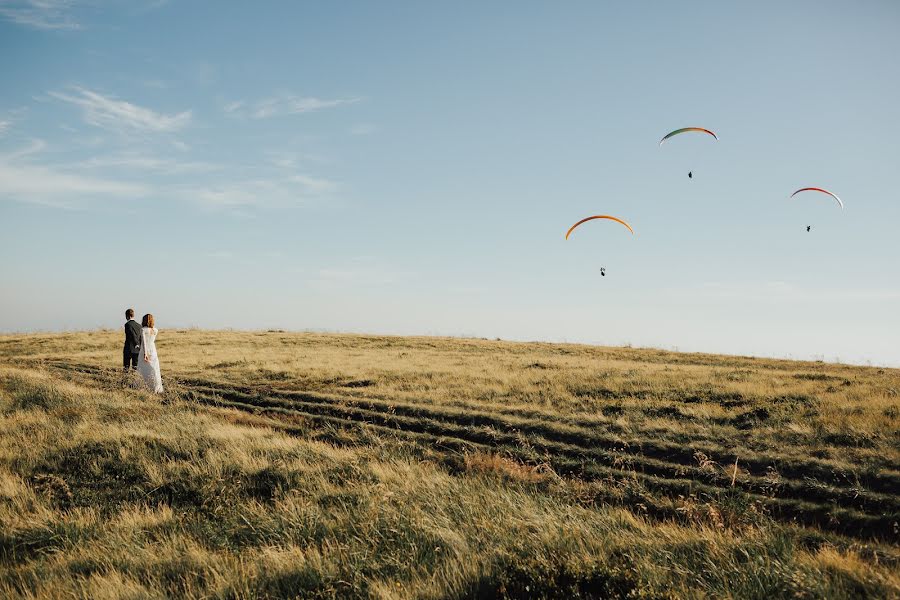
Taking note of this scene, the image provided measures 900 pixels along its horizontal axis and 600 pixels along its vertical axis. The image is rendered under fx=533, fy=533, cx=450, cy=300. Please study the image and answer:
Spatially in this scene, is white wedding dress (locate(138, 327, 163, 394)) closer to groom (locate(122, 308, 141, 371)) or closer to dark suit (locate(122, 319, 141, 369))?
groom (locate(122, 308, 141, 371))

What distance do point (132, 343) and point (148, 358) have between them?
308 cm

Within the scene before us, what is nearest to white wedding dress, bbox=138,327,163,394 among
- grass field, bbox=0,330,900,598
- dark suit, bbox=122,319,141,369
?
grass field, bbox=0,330,900,598

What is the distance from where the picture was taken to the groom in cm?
2030

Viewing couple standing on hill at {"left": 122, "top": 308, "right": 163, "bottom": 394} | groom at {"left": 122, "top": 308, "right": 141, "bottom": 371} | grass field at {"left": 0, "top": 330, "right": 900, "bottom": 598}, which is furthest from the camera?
groom at {"left": 122, "top": 308, "right": 141, "bottom": 371}

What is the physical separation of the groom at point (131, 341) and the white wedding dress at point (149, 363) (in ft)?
4.72

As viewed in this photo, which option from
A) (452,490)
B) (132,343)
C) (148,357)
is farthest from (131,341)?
(452,490)

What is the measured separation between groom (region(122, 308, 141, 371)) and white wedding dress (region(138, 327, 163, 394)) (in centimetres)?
144

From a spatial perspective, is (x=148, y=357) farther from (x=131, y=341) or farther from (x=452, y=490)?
(x=452, y=490)

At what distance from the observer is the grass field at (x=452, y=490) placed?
588 cm

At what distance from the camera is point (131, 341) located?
2119 centimetres

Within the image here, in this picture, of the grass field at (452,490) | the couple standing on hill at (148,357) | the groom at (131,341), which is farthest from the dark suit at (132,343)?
the couple standing on hill at (148,357)

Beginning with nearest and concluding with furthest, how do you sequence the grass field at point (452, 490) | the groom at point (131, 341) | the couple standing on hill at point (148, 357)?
the grass field at point (452, 490)
the couple standing on hill at point (148, 357)
the groom at point (131, 341)

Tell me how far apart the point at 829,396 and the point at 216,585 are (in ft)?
62.9

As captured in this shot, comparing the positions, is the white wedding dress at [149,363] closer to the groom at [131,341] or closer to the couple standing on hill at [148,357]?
the couple standing on hill at [148,357]
